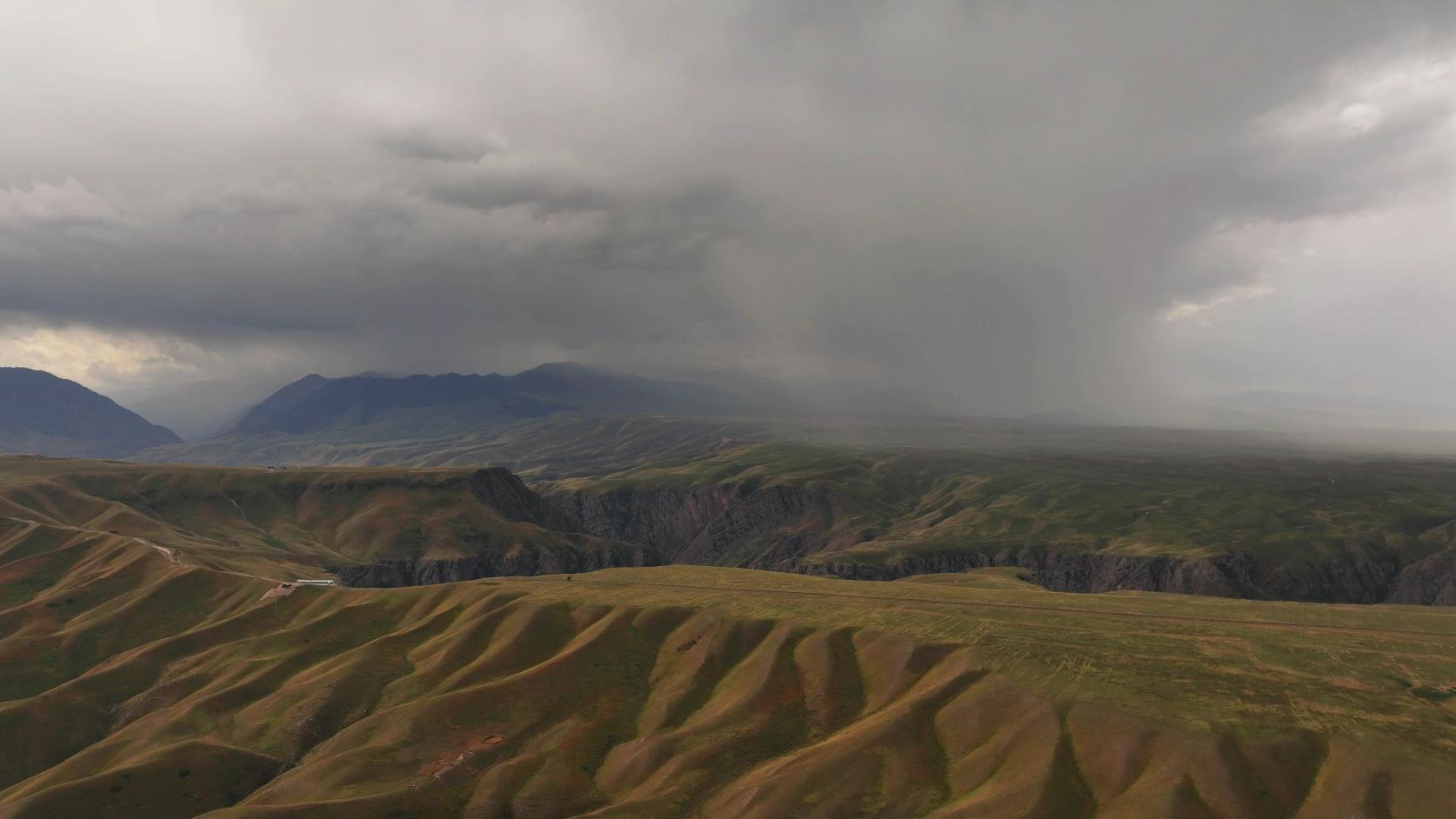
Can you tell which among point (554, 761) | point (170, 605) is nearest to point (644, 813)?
point (554, 761)

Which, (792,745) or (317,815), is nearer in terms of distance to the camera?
(317,815)

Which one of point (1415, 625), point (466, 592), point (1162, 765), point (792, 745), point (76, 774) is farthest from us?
point (466, 592)

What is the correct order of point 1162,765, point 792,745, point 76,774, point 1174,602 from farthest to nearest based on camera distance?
point 1174,602, point 76,774, point 792,745, point 1162,765

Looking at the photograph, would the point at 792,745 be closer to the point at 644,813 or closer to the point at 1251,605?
the point at 644,813

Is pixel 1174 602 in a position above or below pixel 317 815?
above

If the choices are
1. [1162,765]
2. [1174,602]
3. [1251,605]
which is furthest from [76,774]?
[1251,605]

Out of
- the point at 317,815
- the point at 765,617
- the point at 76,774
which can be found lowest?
the point at 76,774

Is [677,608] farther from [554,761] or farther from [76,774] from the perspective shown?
[76,774]
